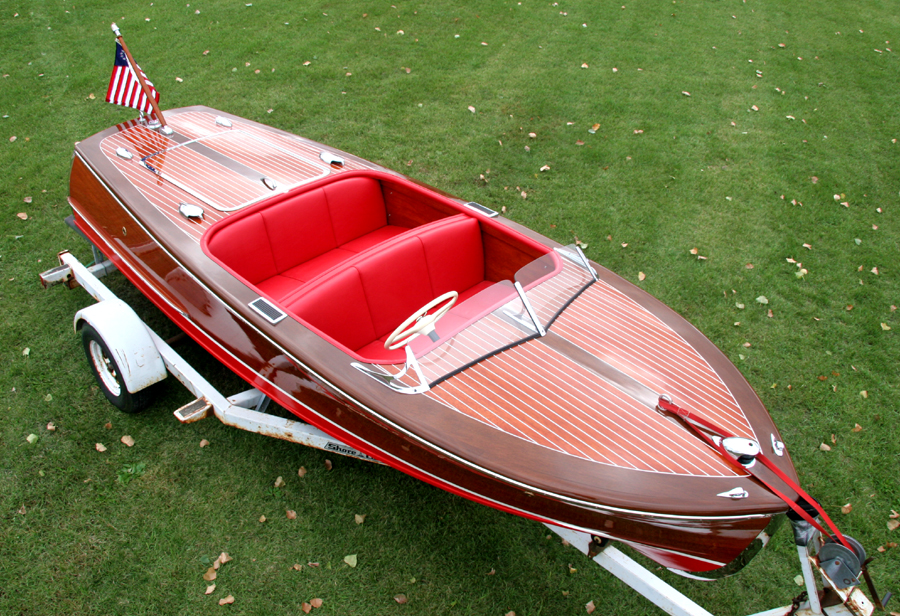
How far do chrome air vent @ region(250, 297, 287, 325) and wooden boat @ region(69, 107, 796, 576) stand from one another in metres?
0.02

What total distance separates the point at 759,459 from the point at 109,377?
3.78 m

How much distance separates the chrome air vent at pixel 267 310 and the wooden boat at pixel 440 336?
0.02 m

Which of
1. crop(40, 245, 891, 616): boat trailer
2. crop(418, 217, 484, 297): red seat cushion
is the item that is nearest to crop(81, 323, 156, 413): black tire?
crop(40, 245, 891, 616): boat trailer

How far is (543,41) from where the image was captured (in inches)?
326

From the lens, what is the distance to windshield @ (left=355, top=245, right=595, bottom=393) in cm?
277

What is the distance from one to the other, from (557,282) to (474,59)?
18.0ft

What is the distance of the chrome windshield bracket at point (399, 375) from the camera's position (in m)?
2.71

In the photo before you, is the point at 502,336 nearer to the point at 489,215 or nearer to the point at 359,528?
the point at 489,215

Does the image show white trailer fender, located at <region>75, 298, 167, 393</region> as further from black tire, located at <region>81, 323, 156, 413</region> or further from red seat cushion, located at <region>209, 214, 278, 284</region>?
red seat cushion, located at <region>209, 214, 278, 284</region>

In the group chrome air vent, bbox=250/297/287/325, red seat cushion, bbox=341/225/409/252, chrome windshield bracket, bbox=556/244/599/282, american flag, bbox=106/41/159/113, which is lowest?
red seat cushion, bbox=341/225/409/252

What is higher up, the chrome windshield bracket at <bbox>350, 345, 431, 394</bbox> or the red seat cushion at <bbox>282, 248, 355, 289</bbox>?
the chrome windshield bracket at <bbox>350, 345, 431, 394</bbox>

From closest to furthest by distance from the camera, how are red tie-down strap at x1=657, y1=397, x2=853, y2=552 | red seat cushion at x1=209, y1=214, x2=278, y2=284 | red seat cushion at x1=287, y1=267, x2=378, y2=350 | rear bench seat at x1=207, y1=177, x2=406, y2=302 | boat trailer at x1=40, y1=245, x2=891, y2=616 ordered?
boat trailer at x1=40, y1=245, x2=891, y2=616
red tie-down strap at x1=657, y1=397, x2=853, y2=552
red seat cushion at x1=287, y1=267, x2=378, y2=350
red seat cushion at x1=209, y1=214, x2=278, y2=284
rear bench seat at x1=207, y1=177, x2=406, y2=302

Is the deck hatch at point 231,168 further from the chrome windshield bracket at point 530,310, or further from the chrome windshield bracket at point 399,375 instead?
the chrome windshield bracket at point 530,310

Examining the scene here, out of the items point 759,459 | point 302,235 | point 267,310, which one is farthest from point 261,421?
point 759,459
